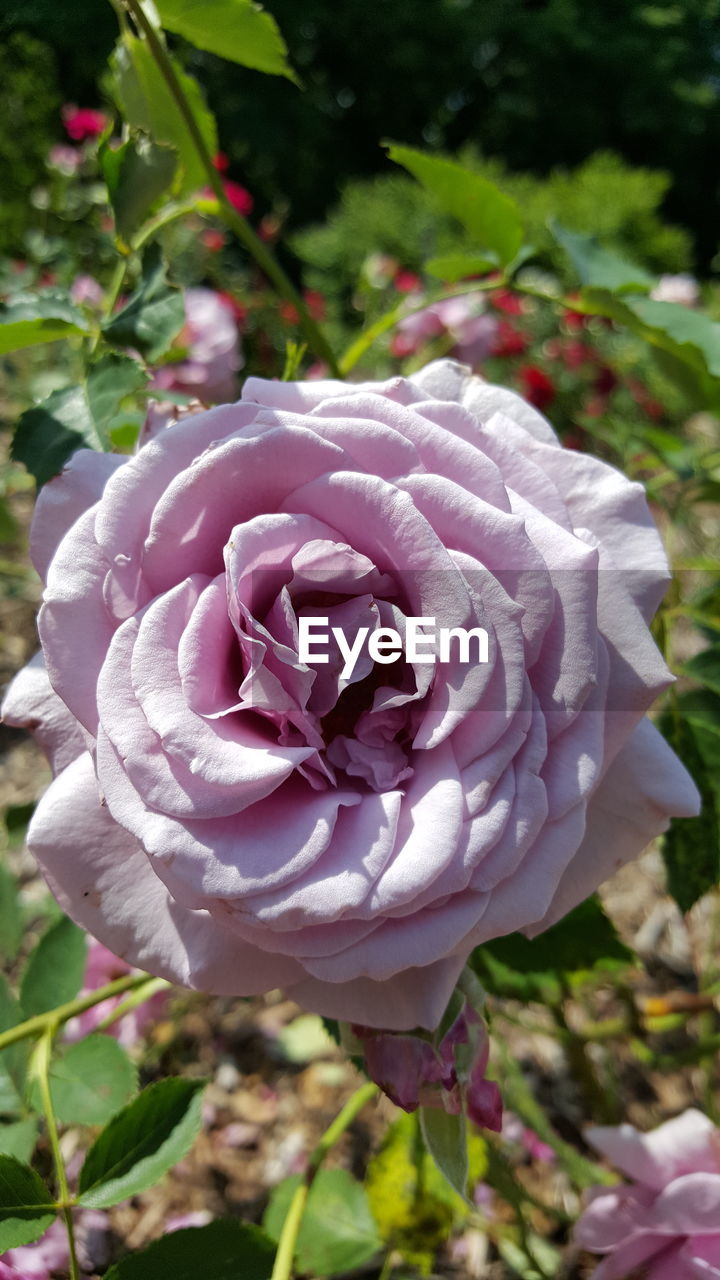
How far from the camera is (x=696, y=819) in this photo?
24.6 inches

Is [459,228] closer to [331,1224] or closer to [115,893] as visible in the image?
[331,1224]

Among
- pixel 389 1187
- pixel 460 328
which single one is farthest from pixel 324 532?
pixel 460 328

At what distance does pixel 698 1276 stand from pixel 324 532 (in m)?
0.56

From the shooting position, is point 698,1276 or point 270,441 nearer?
point 270,441

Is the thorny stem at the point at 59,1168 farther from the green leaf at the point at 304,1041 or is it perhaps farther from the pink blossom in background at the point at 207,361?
the pink blossom in background at the point at 207,361

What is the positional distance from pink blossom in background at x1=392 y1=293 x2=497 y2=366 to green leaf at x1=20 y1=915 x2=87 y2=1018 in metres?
1.56

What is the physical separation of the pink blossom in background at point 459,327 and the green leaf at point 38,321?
4.76 feet

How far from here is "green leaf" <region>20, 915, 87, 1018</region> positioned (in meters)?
0.63

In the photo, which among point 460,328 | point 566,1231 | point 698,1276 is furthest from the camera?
point 460,328

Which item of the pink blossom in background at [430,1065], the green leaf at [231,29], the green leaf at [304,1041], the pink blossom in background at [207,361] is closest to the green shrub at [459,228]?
the pink blossom in background at [207,361]

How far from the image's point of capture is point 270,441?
37 cm

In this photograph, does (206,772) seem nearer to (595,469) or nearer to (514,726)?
→ (514,726)

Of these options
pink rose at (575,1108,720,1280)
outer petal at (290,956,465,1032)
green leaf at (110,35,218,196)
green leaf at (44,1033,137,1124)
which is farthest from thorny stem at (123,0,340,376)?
pink rose at (575,1108,720,1280)

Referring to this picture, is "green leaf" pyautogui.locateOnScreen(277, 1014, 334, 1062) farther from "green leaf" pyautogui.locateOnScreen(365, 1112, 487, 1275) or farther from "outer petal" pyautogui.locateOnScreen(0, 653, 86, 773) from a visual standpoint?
"outer petal" pyautogui.locateOnScreen(0, 653, 86, 773)
